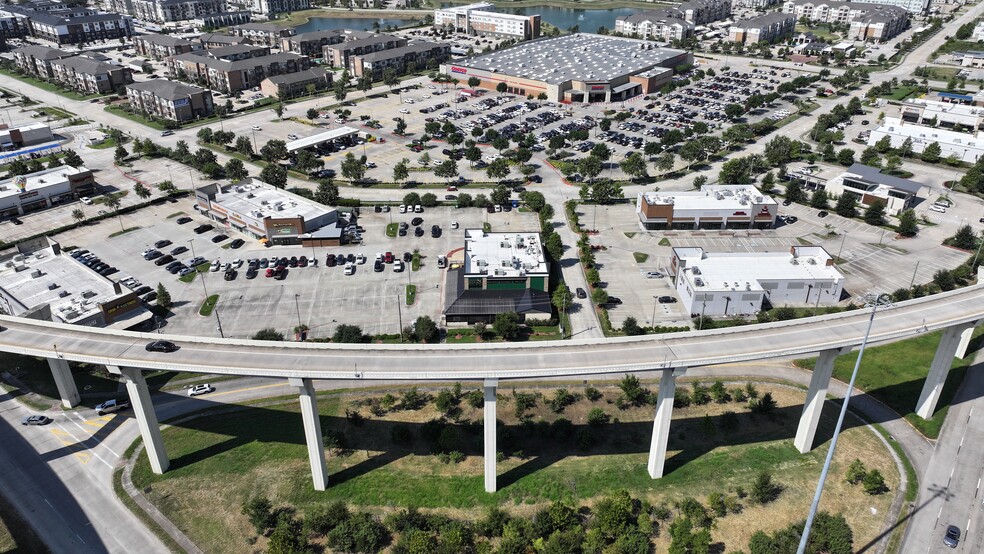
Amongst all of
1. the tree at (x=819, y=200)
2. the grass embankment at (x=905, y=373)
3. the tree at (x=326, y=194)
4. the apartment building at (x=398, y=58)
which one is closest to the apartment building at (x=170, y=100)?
the apartment building at (x=398, y=58)

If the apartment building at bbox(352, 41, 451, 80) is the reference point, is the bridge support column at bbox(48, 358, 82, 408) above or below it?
below

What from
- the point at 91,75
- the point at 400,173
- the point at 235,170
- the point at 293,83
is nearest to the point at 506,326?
the point at 400,173

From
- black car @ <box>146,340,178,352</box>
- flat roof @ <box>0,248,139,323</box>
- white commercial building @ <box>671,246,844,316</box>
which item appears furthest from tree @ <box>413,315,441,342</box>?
flat roof @ <box>0,248,139,323</box>

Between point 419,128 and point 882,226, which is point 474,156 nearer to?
point 419,128

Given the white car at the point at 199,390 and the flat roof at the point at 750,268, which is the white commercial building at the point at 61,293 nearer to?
the white car at the point at 199,390

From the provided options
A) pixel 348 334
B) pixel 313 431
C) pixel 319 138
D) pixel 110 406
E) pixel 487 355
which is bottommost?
pixel 110 406

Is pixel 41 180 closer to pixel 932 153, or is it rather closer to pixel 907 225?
pixel 907 225

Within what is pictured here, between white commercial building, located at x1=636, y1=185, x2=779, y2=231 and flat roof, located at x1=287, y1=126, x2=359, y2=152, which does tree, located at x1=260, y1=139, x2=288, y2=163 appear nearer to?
flat roof, located at x1=287, y1=126, x2=359, y2=152
